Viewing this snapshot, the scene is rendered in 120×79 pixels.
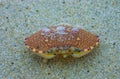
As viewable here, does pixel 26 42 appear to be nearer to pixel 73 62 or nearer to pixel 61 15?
pixel 73 62

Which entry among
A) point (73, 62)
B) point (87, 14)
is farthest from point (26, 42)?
point (87, 14)

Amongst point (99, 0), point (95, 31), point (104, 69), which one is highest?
point (99, 0)

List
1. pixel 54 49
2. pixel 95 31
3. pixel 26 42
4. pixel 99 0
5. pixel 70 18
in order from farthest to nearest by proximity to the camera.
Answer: pixel 99 0 → pixel 70 18 → pixel 95 31 → pixel 26 42 → pixel 54 49

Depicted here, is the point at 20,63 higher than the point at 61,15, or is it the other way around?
the point at 61,15

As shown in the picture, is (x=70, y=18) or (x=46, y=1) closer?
(x=70, y=18)
